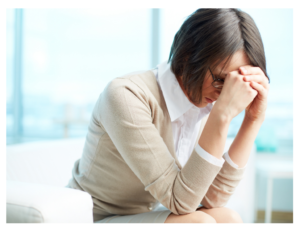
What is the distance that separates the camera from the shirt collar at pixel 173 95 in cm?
88

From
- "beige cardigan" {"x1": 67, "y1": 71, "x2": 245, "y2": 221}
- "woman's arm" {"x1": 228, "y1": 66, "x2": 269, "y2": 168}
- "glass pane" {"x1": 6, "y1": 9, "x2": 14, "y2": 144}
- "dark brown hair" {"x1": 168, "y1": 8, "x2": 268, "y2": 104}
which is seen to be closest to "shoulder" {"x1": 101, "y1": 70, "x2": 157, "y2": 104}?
"beige cardigan" {"x1": 67, "y1": 71, "x2": 245, "y2": 221}

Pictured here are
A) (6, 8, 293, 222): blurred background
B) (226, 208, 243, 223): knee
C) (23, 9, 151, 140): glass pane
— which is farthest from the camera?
(23, 9, 151, 140): glass pane

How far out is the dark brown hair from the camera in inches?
30.5

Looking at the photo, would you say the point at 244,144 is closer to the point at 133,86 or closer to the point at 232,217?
the point at 232,217

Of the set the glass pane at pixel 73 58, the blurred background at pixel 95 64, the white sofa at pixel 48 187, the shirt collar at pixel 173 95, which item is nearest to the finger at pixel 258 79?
the shirt collar at pixel 173 95

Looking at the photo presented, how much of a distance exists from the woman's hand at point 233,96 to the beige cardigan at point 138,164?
151 millimetres

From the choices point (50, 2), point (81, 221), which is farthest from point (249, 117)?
point (50, 2)

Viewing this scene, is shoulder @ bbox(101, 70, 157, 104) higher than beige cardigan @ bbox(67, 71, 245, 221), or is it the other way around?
shoulder @ bbox(101, 70, 157, 104)

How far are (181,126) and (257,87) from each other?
11.4 inches

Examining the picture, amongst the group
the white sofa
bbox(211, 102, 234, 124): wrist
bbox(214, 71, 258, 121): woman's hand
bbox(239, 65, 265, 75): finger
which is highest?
bbox(239, 65, 265, 75): finger

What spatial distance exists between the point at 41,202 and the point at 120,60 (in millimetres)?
2321

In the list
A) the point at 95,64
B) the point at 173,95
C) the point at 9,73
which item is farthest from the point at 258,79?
the point at 9,73

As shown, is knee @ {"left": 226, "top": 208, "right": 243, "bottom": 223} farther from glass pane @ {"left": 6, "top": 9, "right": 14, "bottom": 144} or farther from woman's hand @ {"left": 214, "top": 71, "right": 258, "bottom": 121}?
glass pane @ {"left": 6, "top": 9, "right": 14, "bottom": 144}

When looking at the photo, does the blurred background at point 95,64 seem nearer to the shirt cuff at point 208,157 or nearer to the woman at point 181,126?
the woman at point 181,126
